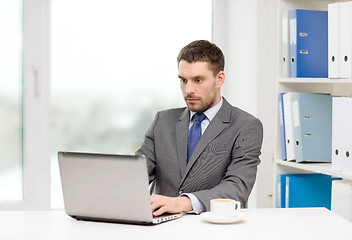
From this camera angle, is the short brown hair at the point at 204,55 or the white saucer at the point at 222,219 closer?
the white saucer at the point at 222,219

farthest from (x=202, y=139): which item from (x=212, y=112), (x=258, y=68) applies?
(x=258, y=68)

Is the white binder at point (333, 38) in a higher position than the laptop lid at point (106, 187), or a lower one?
higher

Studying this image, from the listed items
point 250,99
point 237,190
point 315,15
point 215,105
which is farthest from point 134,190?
point 250,99

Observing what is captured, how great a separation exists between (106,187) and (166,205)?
23 centimetres

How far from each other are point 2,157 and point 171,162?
4.51ft

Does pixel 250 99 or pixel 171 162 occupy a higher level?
pixel 250 99

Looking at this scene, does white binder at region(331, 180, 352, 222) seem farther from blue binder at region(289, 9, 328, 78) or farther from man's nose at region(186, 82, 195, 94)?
man's nose at region(186, 82, 195, 94)

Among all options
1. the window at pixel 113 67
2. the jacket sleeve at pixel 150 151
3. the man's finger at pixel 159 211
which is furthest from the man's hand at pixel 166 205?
the window at pixel 113 67

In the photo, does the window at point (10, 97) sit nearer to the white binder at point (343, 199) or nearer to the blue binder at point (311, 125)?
the blue binder at point (311, 125)

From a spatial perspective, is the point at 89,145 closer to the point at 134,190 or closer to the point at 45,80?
the point at 45,80

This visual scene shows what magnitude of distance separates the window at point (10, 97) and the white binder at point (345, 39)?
1.84m

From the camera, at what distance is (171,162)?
2410mm

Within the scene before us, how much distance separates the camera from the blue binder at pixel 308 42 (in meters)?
2.81

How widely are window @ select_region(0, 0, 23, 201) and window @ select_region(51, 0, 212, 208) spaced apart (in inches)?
7.8
